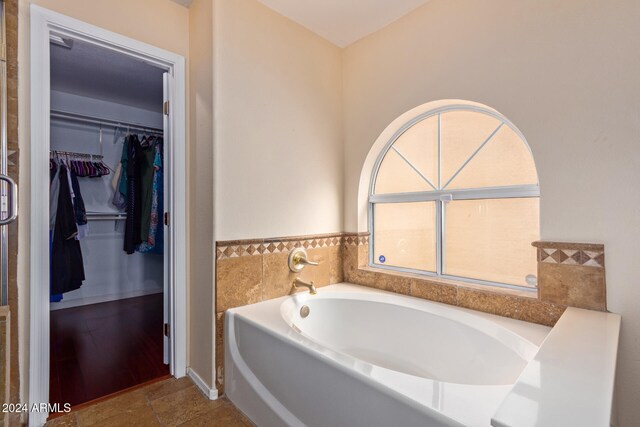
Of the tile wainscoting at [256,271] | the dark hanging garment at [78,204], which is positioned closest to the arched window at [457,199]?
the tile wainscoting at [256,271]

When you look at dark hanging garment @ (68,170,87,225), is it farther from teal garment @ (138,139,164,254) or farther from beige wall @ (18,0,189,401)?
beige wall @ (18,0,189,401)

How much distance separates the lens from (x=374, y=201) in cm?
236

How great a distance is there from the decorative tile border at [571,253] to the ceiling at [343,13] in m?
1.57

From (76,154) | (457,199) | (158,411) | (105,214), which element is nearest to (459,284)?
(457,199)

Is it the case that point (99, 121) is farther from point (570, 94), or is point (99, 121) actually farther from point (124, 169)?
point (570, 94)

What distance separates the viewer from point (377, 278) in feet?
7.04

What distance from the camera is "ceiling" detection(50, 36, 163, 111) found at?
235 centimetres

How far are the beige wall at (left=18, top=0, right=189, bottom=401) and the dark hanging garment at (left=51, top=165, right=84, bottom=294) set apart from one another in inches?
62.3

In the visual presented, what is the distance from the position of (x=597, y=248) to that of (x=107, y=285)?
167 inches

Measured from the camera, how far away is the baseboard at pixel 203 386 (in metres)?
1.68


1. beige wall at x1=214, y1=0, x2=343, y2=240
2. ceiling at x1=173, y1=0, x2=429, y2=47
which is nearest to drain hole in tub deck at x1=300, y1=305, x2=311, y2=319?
beige wall at x1=214, y1=0, x2=343, y2=240

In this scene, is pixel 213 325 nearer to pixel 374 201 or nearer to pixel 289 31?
pixel 374 201

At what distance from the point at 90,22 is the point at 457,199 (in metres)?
2.25

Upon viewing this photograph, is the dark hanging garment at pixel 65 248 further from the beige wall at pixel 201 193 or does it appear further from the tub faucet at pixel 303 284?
the tub faucet at pixel 303 284
